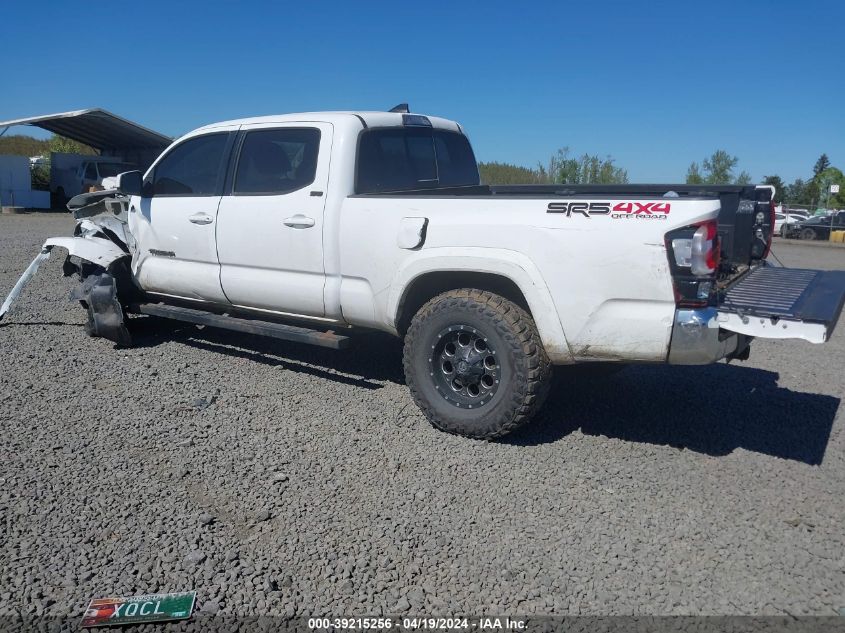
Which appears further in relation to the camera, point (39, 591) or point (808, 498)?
point (808, 498)

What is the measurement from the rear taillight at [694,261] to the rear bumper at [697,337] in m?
0.07

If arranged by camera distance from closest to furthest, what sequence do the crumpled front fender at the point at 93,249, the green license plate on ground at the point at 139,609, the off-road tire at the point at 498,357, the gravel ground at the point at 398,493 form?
1. the green license plate on ground at the point at 139,609
2. the gravel ground at the point at 398,493
3. the off-road tire at the point at 498,357
4. the crumpled front fender at the point at 93,249

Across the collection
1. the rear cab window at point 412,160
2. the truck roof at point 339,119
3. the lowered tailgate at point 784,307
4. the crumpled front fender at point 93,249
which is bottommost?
the crumpled front fender at point 93,249

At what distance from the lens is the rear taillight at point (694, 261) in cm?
377

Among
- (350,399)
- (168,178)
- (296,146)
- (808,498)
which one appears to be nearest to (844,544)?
(808,498)

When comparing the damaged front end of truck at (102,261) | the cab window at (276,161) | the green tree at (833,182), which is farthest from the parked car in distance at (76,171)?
the green tree at (833,182)

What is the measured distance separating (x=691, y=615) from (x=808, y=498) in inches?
57.0

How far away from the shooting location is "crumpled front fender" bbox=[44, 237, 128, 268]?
6836mm

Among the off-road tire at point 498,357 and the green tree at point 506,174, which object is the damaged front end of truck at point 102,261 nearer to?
the off-road tire at point 498,357

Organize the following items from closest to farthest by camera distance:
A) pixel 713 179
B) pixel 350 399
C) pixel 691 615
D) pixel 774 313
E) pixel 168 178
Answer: pixel 691 615 < pixel 774 313 < pixel 350 399 < pixel 168 178 < pixel 713 179

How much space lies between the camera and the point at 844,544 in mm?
3471

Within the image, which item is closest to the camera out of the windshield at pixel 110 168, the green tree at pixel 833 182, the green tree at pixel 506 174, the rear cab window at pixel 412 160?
the rear cab window at pixel 412 160

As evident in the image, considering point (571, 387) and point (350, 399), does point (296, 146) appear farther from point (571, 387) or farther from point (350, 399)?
point (571, 387)

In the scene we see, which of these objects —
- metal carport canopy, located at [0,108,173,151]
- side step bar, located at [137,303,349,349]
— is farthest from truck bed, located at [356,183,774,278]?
metal carport canopy, located at [0,108,173,151]
